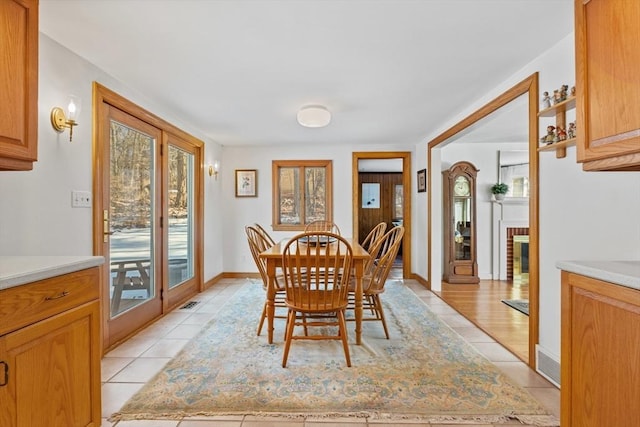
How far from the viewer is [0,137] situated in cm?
133

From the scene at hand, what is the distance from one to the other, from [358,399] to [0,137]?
7.11ft

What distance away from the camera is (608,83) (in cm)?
127

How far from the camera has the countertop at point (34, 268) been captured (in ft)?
3.63

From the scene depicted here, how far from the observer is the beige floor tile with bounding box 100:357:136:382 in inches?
85.8

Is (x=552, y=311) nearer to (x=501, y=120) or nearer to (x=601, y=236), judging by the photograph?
(x=601, y=236)

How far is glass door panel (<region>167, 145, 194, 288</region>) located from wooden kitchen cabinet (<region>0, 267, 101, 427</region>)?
2.28 meters

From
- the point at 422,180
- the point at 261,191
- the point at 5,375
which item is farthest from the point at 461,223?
the point at 5,375

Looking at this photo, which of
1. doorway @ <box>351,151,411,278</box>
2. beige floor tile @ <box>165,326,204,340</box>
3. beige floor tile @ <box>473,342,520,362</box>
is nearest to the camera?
beige floor tile @ <box>473,342,520,362</box>

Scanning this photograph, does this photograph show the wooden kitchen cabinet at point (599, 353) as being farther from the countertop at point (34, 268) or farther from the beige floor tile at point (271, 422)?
the countertop at point (34, 268)

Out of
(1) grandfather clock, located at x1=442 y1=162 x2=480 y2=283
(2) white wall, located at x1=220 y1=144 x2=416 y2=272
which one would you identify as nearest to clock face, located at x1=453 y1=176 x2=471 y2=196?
(1) grandfather clock, located at x1=442 y1=162 x2=480 y2=283

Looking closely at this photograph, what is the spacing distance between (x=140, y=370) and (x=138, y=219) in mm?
1410

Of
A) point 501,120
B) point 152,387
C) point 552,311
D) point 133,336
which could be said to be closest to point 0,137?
point 152,387

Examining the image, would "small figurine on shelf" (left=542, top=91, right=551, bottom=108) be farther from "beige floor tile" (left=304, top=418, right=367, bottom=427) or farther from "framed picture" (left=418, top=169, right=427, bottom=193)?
"framed picture" (left=418, top=169, right=427, bottom=193)

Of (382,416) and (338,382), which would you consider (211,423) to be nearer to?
(338,382)
